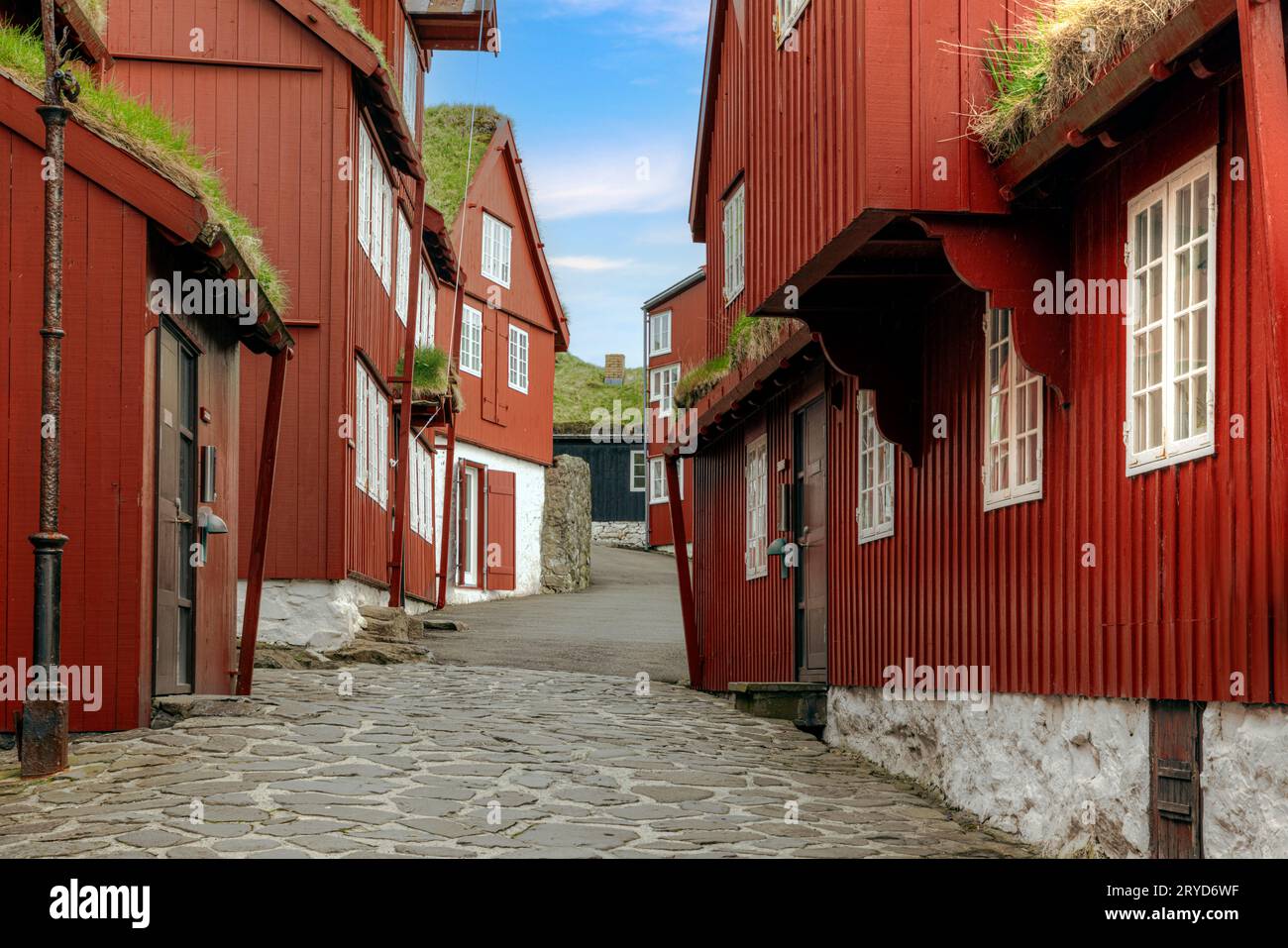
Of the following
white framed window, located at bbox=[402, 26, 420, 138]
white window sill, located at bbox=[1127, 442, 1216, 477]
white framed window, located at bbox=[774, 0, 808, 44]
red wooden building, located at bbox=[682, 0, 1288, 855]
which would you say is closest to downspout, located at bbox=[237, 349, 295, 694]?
red wooden building, located at bbox=[682, 0, 1288, 855]

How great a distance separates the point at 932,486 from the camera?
30.3ft

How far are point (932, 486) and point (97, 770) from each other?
5085mm

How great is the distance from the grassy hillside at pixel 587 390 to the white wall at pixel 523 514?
54.9ft

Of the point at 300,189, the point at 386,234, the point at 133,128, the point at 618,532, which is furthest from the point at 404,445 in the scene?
the point at 618,532

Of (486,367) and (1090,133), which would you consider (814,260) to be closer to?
(1090,133)

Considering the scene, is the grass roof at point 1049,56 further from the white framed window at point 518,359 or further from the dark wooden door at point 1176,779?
the white framed window at point 518,359

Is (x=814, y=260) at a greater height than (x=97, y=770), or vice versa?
(x=814, y=260)

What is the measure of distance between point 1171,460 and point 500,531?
22.4 metres

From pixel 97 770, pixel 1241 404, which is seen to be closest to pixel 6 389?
pixel 97 770

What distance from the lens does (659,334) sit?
130ft

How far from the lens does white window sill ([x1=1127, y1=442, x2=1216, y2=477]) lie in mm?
5762

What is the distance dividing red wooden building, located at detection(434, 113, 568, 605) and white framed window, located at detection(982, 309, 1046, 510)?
57.3 ft
